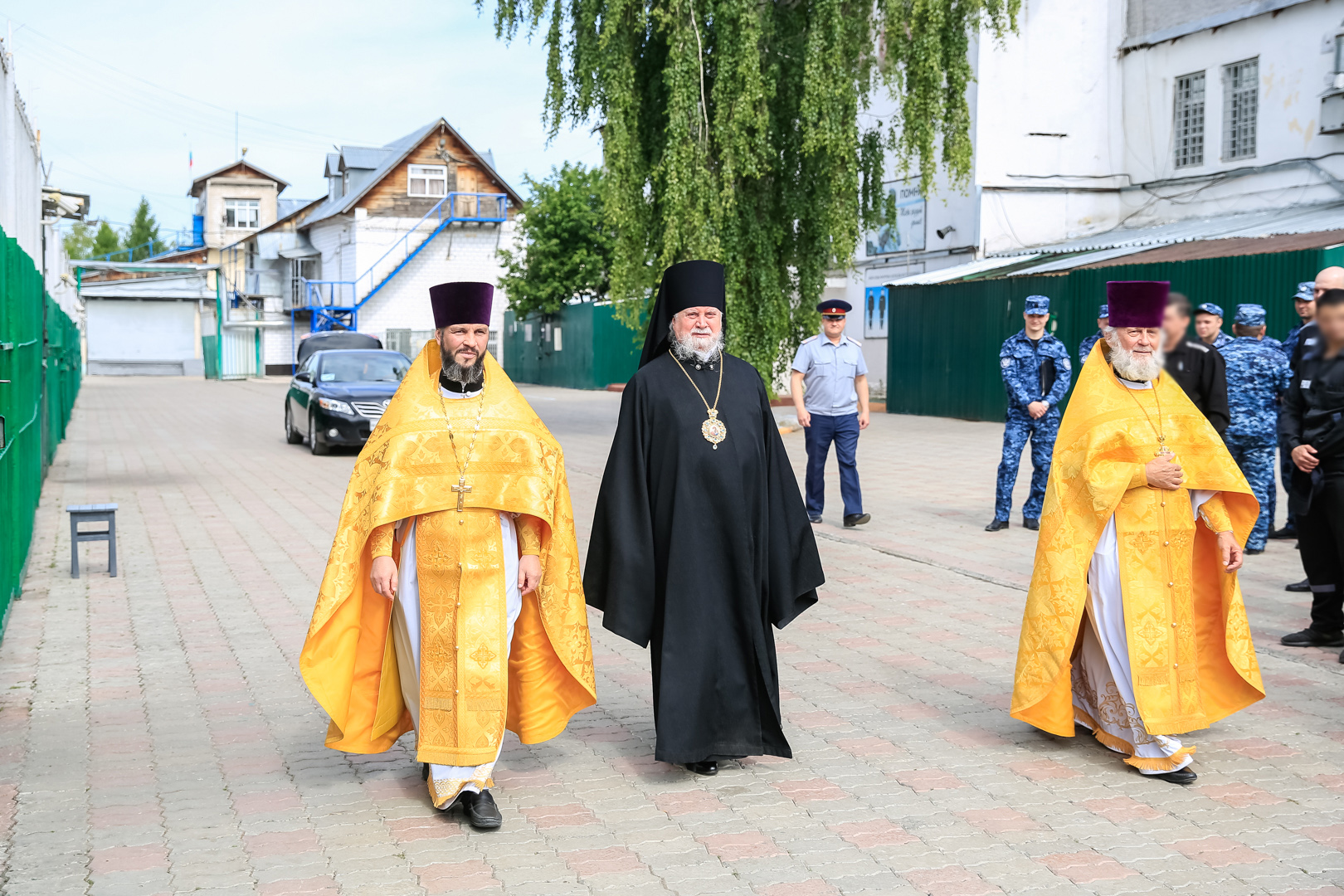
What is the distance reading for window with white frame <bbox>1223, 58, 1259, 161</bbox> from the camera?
1034 inches

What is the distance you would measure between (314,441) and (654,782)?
14.8 m

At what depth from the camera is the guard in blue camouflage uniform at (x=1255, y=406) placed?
10.2m

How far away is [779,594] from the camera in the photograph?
5.14 m

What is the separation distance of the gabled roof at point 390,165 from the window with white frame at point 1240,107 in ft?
99.1

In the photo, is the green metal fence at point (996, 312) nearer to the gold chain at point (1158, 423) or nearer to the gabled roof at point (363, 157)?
the gold chain at point (1158, 423)

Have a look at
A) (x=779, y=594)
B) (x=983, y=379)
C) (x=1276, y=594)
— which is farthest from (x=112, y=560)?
(x=983, y=379)

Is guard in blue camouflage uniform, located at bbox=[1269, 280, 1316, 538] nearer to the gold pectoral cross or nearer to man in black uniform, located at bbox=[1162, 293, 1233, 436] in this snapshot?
man in black uniform, located at bbox=[1162, 293, 1233, 436]

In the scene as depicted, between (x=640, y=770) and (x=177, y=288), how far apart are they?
201 ft

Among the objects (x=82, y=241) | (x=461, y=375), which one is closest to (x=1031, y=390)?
(x=461, y=375)

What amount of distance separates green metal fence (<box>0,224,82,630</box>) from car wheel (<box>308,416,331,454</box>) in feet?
14.0

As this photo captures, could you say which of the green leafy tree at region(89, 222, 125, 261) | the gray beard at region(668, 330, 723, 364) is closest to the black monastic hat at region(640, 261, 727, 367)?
the gray beard at region(668, 330, 723, 364)

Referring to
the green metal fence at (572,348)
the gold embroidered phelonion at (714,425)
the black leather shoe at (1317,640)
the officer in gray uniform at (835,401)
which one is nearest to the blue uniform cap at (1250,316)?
the officer in gray uniform at (835,401)

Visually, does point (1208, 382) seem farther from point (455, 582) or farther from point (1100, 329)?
point (455, 582)

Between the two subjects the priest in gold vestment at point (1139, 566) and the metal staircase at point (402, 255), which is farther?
the metal staircase at point (402, 255)
